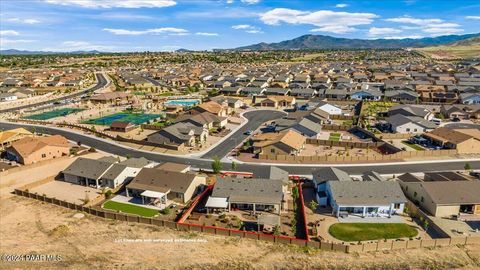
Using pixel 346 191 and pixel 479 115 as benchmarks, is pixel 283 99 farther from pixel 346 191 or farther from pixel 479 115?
pixel 346 191

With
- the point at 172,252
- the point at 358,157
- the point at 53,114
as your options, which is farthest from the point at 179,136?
the point at 53,114

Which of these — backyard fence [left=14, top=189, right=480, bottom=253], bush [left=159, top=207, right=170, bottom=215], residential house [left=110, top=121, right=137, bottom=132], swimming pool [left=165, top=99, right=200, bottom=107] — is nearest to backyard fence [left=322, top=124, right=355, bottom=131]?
residential house [left=110, top=121, right=137, bottom=132]

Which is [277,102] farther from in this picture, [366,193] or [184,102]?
[366,193]

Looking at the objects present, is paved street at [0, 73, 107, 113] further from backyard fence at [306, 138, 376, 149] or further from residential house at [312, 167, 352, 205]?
residential house at [312, 167, 352, 205]

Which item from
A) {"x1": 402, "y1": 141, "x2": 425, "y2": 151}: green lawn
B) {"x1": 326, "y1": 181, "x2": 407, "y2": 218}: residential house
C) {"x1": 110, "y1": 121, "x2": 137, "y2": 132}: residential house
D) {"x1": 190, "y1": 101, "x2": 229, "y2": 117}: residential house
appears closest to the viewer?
{"x1": 326, "y1": 181, "x2": 407, "y2": 218}: residential house

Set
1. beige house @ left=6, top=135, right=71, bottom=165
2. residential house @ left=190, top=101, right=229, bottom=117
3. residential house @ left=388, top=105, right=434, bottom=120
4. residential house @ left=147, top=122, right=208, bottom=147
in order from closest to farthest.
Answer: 1. beige house @ left=6, top=135, right=71, bottom=165
2. residential house @ left=147, top=122, right=208, bottom=147
3. residential house @ left=388, top=105, right=434, bottom=120
4. residential house @ left=190, top=101, right=229, bottom=117

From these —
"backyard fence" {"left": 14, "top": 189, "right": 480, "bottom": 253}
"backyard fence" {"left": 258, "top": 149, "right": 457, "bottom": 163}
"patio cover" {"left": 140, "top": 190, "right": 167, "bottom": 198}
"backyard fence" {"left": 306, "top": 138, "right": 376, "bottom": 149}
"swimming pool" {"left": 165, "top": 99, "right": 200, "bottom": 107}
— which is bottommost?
"backyard fence" {"left": 14, "top": 189, "right": 480, "bottom": 253}
